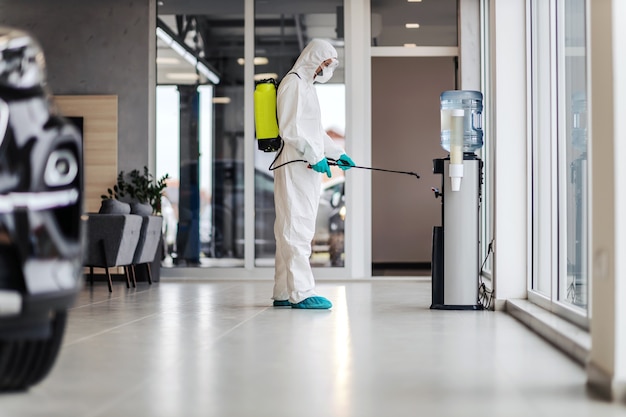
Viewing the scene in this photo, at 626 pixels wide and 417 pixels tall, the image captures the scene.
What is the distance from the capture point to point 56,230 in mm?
2252

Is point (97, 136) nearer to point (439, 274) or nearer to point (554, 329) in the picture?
point (439, 274)

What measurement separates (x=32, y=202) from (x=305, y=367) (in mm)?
1392

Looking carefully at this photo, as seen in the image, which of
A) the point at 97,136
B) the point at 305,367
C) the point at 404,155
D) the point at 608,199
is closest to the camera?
the point at 608,199

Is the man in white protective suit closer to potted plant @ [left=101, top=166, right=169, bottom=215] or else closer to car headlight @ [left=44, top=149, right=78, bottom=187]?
car headlight @ [left=44, top=149, right=78, bottom=187]

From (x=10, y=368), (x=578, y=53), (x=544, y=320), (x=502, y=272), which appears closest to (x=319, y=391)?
(x=10, y=368)

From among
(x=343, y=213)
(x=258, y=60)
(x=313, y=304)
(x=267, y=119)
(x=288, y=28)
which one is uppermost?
(x=288, y=28)

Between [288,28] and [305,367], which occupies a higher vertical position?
[288,28]

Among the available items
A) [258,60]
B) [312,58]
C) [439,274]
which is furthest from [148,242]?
[439,274]

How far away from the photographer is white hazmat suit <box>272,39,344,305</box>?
18.0 feet

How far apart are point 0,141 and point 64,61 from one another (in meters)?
8.18

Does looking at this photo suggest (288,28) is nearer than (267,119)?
No

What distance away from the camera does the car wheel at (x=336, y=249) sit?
9.75 metres

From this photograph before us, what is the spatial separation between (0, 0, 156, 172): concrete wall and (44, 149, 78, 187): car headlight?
763cm

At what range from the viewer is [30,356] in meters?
2.51
